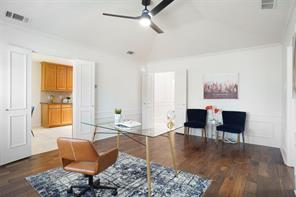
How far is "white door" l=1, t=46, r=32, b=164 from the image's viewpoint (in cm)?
312

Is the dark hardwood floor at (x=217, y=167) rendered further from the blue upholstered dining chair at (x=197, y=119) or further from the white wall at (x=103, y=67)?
the white wall at (x=103, y=67)

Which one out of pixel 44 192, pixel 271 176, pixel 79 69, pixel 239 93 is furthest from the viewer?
pixel 239 93

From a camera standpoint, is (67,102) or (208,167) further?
(67,102)

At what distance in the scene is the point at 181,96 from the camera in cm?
570

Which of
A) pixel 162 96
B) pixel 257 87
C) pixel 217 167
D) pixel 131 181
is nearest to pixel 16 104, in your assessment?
pixel 131 181

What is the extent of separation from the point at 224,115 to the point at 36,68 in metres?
7.13

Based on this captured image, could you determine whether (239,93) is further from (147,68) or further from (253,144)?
(147,68)

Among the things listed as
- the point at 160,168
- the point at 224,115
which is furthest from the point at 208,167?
the point at 224,115

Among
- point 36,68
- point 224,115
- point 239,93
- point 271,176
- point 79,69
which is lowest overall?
point 271,176

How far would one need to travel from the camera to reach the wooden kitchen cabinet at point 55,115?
21.8ft

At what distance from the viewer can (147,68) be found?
21.8 feet

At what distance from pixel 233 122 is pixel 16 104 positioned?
5.02m

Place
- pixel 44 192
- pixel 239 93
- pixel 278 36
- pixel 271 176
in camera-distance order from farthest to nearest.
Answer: pixel 239 93, pixel 278 36, pixel 271 176, pixel 44 192

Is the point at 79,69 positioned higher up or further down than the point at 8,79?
higher up
